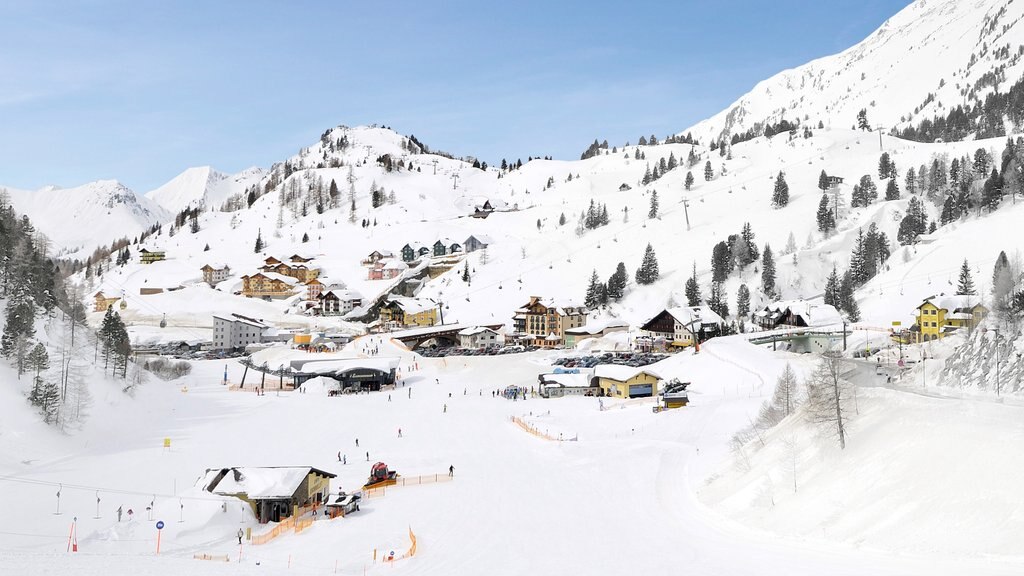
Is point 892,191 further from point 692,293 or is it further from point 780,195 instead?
point 692,293

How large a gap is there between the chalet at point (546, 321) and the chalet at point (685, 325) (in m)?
12.5

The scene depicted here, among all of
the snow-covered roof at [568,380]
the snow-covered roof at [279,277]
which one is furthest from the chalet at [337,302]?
the snow-covered roof at [568,380]

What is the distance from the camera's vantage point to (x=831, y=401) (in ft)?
93.2

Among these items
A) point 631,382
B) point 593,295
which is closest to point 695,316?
point 593,295

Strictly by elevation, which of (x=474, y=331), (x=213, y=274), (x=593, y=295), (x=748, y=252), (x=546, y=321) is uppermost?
(x=213, y=274)

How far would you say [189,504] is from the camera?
92.1 ft

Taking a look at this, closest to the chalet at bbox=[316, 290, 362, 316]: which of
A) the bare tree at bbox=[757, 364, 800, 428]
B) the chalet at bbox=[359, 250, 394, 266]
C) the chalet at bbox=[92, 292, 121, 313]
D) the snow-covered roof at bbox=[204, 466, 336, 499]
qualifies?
the chalet at bbox=[359, 250, 394, 266]

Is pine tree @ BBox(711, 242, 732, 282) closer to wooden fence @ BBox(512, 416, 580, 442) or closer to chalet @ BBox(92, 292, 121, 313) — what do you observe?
wooden fence @ BBox(512, 416, 580, 442)

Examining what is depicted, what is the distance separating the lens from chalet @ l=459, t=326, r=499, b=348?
9106 centimetres

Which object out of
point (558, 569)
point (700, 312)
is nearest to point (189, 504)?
point (558, 569)

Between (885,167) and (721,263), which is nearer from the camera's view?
(721,263)

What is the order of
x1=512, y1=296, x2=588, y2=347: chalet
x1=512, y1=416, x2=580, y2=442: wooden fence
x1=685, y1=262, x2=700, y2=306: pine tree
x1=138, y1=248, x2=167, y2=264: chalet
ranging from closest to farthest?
x1=512, y1=416, x2=580, y2=442: wooden fence → x1=685, y1=262, x2=700, y2=306: pine tree → x1=512, y1=296, x2=588, y2=347: chalet → x1=138, y1=248, x2=167, y2=264: chalet

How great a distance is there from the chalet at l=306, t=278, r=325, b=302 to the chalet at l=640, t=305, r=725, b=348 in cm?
6310

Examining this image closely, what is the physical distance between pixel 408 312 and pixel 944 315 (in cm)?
6587
